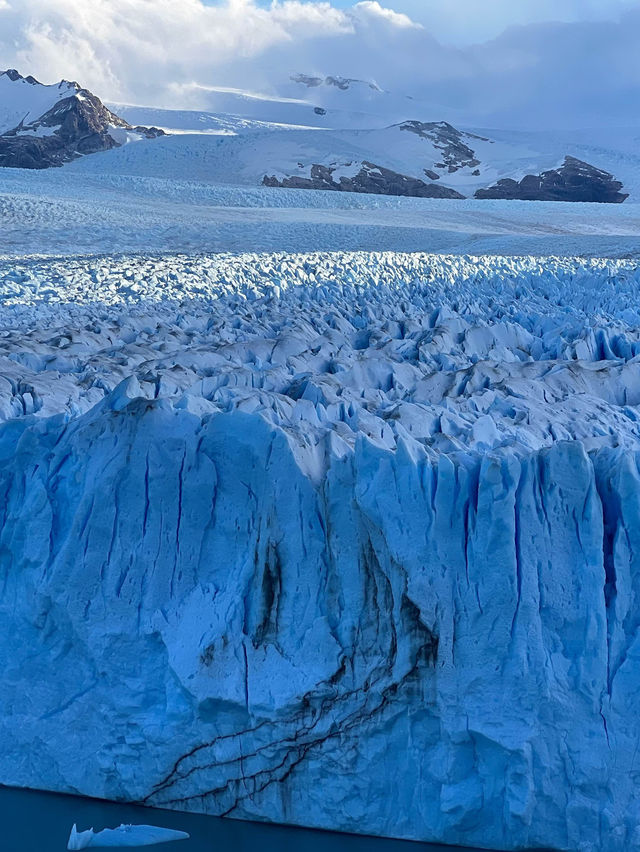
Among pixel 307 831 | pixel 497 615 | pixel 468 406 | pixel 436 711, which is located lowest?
pixel 307 831

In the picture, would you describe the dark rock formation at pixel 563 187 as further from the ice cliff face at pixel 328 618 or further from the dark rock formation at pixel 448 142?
the ice cliff face at pixel 328 618

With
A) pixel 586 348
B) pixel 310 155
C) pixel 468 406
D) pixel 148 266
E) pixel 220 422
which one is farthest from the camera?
pixel 310 155

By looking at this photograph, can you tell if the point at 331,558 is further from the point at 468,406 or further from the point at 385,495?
the point at 468,406

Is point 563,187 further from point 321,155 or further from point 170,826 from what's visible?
point 170,826

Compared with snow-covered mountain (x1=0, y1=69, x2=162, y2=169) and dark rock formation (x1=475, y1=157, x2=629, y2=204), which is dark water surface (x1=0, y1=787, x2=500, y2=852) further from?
snow-covered mountain (x1=0, y1=69, x2=162, y2=169)

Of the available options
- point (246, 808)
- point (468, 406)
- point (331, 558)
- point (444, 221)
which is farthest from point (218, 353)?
point (444, 221)

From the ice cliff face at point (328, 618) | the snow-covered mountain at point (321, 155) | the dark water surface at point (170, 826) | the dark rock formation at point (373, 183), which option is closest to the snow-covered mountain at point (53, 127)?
the snow-covered mountain at point (321, 155)

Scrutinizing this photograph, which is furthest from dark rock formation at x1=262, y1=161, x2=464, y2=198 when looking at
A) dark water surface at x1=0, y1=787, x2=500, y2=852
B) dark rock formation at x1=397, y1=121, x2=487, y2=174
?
dark water surface at x1=0, y1=787, x2=500, y2=852
